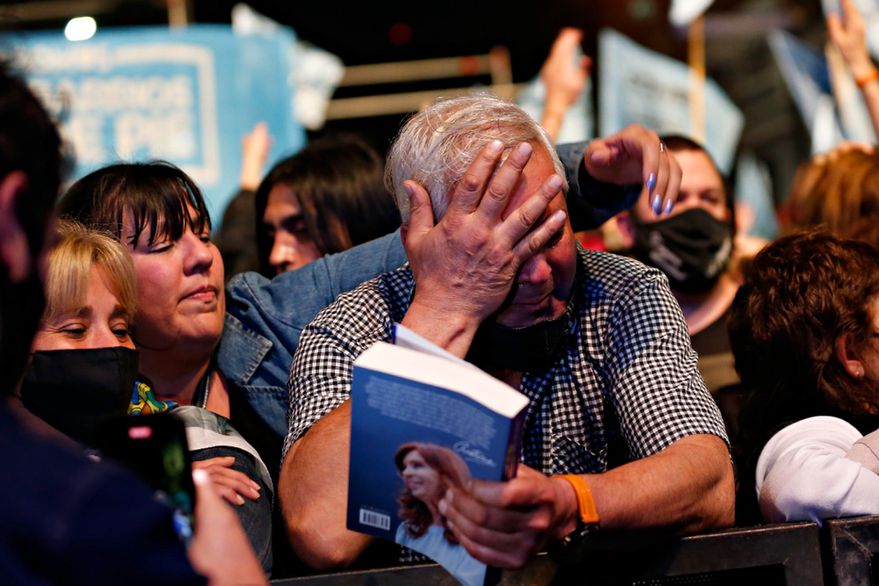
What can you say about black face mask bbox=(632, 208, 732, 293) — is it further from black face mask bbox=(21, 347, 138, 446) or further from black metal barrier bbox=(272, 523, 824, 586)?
black face mask bbox=(21, 347, 138, 446)

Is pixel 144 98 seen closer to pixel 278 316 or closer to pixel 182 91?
pixel 182 91

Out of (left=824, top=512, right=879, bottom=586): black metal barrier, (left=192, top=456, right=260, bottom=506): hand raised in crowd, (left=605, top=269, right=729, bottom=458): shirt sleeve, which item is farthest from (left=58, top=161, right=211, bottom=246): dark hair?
(left=824, top=512, right=879, bottom=586): black metal barrier

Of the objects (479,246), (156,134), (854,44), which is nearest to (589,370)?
(479,246)

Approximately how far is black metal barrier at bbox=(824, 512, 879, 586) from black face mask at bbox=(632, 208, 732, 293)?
175cm

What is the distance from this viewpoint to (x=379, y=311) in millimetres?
2195

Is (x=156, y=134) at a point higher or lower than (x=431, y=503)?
higher

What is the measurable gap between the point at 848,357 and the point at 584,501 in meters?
0.94

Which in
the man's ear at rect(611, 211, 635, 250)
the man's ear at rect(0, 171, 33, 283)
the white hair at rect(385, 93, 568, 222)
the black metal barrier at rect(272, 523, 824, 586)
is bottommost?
the black metal barrier at rect(272, 523, 824, 586)

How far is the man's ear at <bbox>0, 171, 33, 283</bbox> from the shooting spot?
1.07 meters

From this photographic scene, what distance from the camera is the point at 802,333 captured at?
2.39m

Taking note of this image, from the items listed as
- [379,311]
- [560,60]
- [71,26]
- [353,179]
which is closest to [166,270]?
[379,311]

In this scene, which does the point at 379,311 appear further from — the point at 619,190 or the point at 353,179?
the point at 353,179

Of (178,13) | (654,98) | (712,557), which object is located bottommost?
(712,557)

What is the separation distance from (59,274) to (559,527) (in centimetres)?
116
